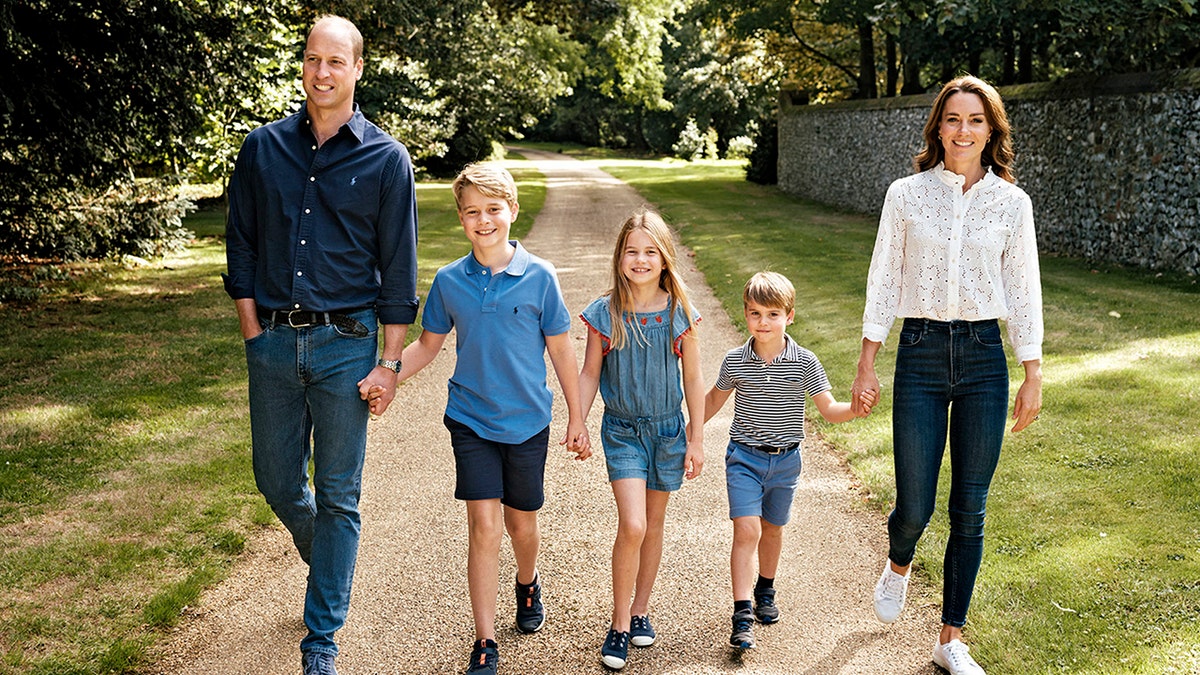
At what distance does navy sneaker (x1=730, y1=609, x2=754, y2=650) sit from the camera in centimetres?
404

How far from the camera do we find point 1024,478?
5.96m

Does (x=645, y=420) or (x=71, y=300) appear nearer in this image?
(x=645, y=420)

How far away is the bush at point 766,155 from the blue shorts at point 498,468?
2902 centimetres

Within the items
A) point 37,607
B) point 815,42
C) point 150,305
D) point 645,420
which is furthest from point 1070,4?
point 815,42

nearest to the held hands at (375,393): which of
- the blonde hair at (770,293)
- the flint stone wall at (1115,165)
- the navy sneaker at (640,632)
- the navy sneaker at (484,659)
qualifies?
the navy sneaker at (484,659)

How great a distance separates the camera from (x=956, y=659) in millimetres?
3834

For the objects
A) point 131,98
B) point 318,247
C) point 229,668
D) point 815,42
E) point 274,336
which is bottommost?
point 229,668

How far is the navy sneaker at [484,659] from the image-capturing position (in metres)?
3.80

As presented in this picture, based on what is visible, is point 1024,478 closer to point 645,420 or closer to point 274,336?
point 645,420

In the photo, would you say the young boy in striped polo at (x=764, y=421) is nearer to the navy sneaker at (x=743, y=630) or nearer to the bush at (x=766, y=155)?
the navy sneaker at (x=743, y=630)

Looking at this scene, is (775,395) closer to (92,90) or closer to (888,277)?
(888,277)

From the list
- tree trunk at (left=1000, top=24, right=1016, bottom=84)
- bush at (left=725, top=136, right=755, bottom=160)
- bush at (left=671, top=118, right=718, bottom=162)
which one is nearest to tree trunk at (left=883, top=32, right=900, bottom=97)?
tree trunk at (left=1000, top=24, right=1016, bottom=84)

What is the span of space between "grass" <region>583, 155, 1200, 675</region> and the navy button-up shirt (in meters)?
2.77

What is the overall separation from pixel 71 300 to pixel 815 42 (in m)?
23.4
